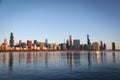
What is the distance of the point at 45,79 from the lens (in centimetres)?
3672

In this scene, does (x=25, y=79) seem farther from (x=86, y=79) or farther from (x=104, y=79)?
(x=104, y=79)

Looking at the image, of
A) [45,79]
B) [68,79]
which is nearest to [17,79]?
[45,79]

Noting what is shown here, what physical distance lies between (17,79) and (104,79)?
66.6 ft

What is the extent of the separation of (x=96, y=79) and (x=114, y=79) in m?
4.05

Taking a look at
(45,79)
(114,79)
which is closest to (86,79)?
(114,79)

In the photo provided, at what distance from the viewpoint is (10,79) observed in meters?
36.4

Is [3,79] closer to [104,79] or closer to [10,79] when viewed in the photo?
[10,79]

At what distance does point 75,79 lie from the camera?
36.3m

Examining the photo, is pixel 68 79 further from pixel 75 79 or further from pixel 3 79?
pixel 3 79

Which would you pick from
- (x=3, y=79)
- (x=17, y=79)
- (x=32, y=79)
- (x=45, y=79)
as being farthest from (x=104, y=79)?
(x=3, y=79)

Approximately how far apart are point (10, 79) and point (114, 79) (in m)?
24.1

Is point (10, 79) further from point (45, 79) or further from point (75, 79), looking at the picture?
point (75, 79)

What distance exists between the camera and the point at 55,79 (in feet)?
121

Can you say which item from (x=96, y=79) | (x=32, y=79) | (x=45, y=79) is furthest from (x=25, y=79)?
(x=96, y=79)
